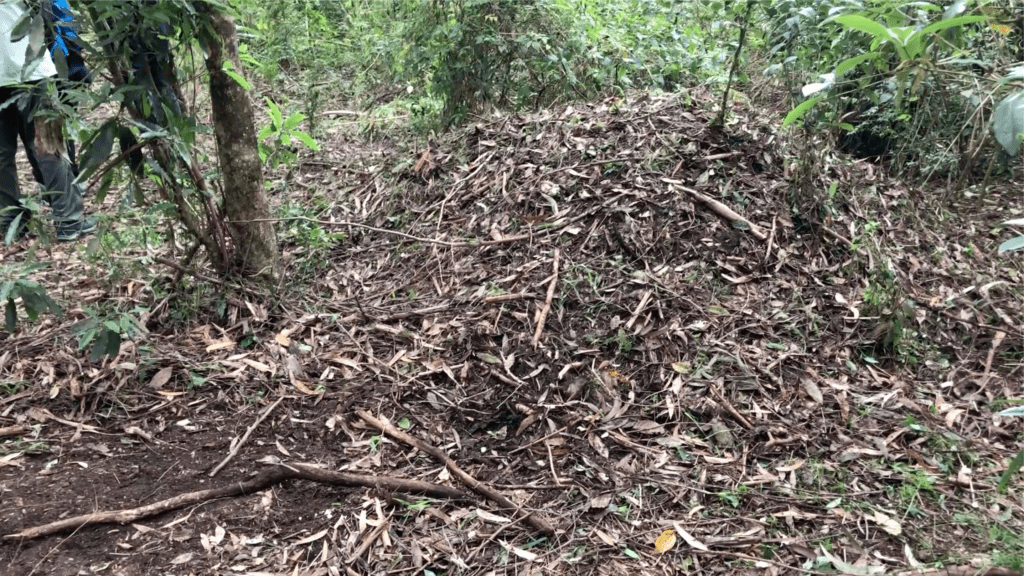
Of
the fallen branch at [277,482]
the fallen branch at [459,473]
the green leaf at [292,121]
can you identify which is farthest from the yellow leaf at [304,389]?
the green leaf at [292,121]

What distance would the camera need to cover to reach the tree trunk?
348 cm

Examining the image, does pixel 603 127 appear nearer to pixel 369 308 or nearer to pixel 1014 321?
pixel 369 308

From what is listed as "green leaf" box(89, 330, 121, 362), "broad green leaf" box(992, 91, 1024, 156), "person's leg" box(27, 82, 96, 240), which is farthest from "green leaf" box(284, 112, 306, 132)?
"broad green leaf" box(992, 91, 1024, 156)

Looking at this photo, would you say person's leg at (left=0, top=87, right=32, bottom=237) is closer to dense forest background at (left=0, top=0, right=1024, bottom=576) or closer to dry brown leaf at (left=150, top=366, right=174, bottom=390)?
dense forest background at (left=0, top=0, right=1024, bottom=576)

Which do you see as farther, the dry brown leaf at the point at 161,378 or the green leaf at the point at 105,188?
the dry brown leaf at the point at 161,378

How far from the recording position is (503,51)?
495cm

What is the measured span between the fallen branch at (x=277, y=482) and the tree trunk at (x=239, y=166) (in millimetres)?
1389

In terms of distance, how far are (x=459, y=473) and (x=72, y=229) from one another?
350cm

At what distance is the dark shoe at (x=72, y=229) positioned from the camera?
4.47 m

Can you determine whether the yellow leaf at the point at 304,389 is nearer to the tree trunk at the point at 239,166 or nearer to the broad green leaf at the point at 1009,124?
the tree trunk at the point at 239,166

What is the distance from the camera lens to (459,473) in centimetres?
274

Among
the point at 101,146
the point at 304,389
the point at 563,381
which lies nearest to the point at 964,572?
the point at 563,381

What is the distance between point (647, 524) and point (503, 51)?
3584mm

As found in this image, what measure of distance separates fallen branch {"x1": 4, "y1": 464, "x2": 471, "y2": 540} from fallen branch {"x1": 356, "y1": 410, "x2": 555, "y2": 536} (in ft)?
0.21
